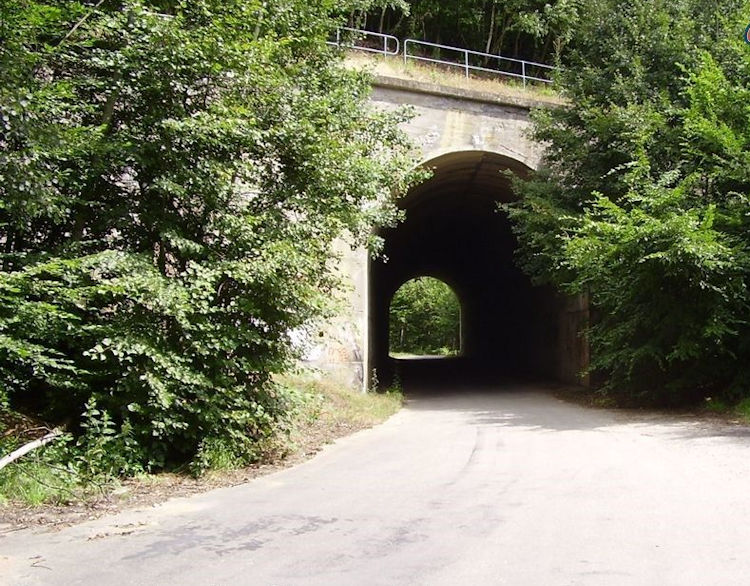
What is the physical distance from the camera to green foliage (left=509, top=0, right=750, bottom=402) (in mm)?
10992

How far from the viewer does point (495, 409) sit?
1323 centimetres

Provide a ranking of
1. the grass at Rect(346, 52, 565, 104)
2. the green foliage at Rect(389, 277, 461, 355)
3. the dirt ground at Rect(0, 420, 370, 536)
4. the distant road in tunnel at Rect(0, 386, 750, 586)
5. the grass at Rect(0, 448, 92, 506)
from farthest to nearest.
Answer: the green foliage at Rect(389, 277, 461, 355), the grass at Rect(346, 52, 565, 104), the grass at Rect(0, 448, 92, 506), the dirt ground at Rect(0, 420, 370, 536), the distant road in tunnel at Rect(0, 386, 750, 586)

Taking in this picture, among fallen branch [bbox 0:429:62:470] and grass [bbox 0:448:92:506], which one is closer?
fallen branch [bbox 0:429:62:470]

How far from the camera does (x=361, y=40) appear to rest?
63.2 feet

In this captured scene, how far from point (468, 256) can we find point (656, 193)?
1779cm

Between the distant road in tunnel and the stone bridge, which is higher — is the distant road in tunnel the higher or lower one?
the lower one

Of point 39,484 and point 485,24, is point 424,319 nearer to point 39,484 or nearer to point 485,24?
point 485,24

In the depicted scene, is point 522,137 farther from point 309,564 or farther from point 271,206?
point 309,564

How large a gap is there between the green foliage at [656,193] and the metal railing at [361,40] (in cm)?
468

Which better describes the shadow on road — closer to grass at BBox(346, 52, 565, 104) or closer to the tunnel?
the tunnel

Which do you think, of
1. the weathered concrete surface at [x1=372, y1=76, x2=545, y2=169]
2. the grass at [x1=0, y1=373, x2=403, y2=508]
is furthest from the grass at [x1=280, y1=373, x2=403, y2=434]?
the weathered concrete surface at [x1=372, y1=76, x2=545, y2=169]

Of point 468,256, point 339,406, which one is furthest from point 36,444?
point 468,256

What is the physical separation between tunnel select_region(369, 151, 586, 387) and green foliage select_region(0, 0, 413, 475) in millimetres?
7011

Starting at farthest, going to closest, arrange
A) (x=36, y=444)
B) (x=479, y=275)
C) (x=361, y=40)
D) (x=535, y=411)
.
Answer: (x=479, y=275) < (x=361, y=40) < (x=535, y=411) < (x=36, y=444)
